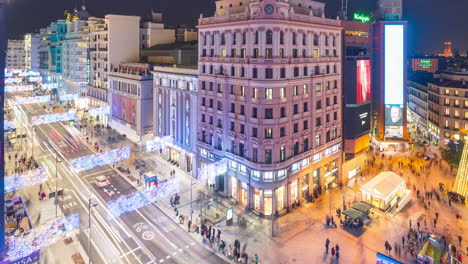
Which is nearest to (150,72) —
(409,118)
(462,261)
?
(462,261)

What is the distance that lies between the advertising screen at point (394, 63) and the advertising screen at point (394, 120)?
4.81ft

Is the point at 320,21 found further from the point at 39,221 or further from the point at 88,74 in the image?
the point at 88,74

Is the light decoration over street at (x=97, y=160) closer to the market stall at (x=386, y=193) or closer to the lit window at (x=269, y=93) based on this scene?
the lit window at (x=269, y=93)

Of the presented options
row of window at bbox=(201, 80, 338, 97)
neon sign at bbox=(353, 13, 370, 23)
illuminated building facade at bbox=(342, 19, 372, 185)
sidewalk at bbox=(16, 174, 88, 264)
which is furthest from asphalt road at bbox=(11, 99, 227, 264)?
neon sign at bbox=(353, 13, 370, 23)

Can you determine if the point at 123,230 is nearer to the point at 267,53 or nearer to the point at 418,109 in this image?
the point at 267,53

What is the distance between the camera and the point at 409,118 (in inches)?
4966

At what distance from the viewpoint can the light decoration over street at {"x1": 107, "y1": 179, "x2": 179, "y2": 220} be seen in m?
52.8

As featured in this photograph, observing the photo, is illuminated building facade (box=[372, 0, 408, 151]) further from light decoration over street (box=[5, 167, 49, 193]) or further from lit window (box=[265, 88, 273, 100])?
light decoration over street (box=[5, 167, 49, 193])

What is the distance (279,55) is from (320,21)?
46.1ft

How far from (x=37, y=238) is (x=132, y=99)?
205 feet

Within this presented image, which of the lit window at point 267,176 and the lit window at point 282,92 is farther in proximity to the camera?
the lit window at point 282,92

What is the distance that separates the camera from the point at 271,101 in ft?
168

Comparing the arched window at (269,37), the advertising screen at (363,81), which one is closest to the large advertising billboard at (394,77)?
the advertising screen at (363,81)

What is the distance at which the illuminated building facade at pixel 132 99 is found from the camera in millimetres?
86375
